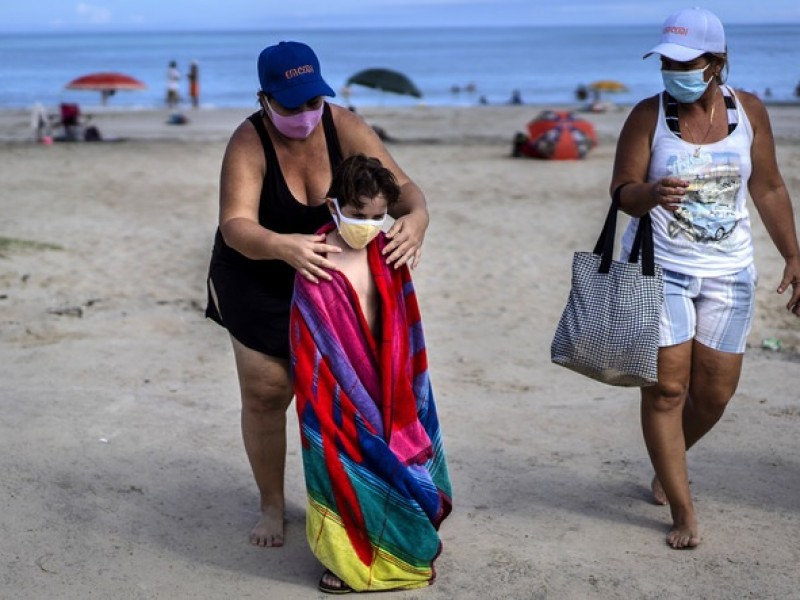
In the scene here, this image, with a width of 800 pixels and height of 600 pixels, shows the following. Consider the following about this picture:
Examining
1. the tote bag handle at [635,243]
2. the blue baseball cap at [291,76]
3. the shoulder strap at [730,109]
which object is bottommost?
the tote bag handle at [635,243]

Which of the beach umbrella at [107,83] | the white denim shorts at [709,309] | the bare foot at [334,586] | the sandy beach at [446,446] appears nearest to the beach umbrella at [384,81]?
the beach umbrella at [107,83]

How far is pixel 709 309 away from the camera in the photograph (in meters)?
4.07

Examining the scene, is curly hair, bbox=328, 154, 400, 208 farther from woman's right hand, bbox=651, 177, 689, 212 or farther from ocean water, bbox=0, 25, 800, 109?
ocean water, bbox=0, 25, 800, 109

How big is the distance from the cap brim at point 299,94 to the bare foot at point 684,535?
2.04 m

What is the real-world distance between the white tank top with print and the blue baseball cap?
4.03 ft

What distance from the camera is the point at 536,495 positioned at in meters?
4.77

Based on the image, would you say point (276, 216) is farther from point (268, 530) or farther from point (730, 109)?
point (730, 109)

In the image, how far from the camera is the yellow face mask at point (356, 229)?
364 centimetres

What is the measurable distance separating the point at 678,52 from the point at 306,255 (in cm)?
145

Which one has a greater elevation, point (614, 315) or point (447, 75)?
point (614, 315)

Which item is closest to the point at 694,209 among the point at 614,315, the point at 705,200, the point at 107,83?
the point at 705,200

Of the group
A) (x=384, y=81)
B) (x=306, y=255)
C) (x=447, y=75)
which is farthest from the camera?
(x=447, y=75)

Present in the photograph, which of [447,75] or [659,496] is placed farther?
[447,75]

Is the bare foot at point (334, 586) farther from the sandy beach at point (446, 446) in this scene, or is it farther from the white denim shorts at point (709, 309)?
the white denim shorts at point (709, 309)
